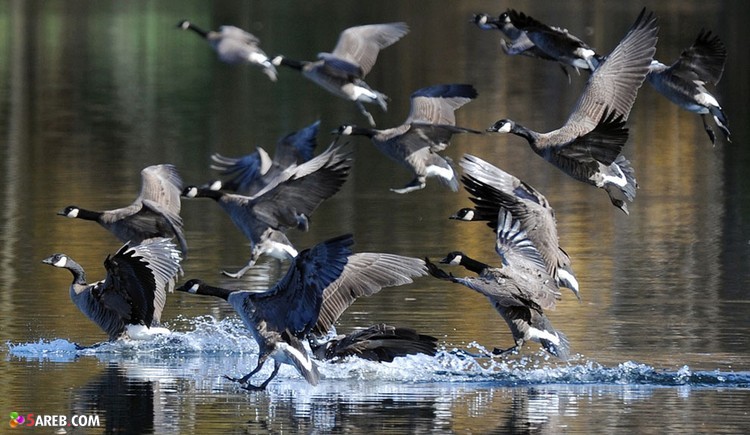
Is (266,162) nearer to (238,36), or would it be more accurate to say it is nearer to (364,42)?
(364,42)

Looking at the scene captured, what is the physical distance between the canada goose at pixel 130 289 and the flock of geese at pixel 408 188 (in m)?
0.01

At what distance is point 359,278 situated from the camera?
12.8 m

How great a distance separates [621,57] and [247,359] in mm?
4438

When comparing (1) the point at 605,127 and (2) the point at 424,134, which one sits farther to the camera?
(2) the point at 424,134

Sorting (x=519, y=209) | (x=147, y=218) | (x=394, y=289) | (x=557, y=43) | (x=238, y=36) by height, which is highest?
(x=238, y=36)

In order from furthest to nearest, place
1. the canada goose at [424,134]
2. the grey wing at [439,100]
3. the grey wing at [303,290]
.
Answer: the grey wing at [439,100], the canada goose at [424,134], the grey wing at [303,290]

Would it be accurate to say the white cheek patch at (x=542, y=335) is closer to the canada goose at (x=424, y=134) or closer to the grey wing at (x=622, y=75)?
the grey wing at (x=622, y=75)

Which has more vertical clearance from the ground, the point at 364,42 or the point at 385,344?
the point at 364,42

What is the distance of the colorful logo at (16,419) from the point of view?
11.5 m

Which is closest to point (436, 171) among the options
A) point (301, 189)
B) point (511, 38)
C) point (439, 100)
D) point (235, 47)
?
point (439, 100)

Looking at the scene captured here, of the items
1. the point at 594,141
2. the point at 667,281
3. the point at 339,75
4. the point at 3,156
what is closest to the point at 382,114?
the point at 3,156

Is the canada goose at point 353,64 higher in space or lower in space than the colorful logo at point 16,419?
higher

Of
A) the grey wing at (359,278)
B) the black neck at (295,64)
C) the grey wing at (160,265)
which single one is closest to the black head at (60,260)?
the grey wing at (160,265)

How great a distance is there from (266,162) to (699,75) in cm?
487
